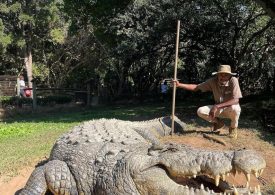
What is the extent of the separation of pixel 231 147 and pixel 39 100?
1362 cm

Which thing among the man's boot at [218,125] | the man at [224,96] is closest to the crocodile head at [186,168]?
the man at [224,96]

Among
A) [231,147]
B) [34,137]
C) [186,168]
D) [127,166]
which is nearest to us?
[186,168]

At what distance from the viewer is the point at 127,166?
4.27 m

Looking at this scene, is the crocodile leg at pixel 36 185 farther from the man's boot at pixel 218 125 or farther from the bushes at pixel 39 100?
the bushes at pixel 39 100

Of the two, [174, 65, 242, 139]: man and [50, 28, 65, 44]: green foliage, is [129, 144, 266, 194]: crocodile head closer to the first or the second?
[174, 65, 242, 139]: man

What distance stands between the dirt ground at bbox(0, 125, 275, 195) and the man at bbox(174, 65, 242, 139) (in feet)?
1.22

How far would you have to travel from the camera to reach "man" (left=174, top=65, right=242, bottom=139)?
8.02 meters

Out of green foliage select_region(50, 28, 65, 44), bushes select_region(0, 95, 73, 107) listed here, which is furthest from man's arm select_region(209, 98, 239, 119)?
green foliage select_region(50, 28, 65, 44)

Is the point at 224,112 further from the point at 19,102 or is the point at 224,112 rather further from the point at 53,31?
the point at 53,31

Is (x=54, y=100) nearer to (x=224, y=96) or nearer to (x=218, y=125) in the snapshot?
(x=218, y=125)

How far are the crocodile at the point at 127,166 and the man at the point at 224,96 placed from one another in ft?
9.37

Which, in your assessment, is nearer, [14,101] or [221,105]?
[221,105]

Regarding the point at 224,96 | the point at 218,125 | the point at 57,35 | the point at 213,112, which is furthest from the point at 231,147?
the point at 57,35

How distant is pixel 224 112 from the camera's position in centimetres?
829
